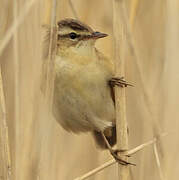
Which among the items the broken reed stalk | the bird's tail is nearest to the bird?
the broken reed stalk

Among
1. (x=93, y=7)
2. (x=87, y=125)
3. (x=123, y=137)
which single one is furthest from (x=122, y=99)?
(x=93, y=7)

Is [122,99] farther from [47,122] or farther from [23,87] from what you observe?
[23,87]

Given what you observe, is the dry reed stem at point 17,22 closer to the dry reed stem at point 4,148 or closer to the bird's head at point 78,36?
the bird's head at point 78,36

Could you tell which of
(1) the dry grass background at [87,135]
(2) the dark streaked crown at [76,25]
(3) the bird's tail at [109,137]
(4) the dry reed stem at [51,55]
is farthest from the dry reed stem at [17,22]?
(3) the bird's tail at [109,137]

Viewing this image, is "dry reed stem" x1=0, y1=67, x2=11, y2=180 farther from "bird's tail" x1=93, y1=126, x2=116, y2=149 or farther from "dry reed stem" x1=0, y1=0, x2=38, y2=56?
"bird's tail" x1=93, y1=126, x2=116, y2=149

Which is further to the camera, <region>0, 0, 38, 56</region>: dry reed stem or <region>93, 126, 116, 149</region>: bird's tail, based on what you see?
<region>93, 126, 116, 149</region>: bird's tail

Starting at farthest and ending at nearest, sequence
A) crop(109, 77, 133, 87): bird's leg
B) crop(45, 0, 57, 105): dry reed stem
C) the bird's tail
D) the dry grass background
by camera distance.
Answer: the bird's tail < the dry grass background < crop(109, 77, 133, 87): bird's leg < crop(45, 0, 57, 105): dry reed stem
